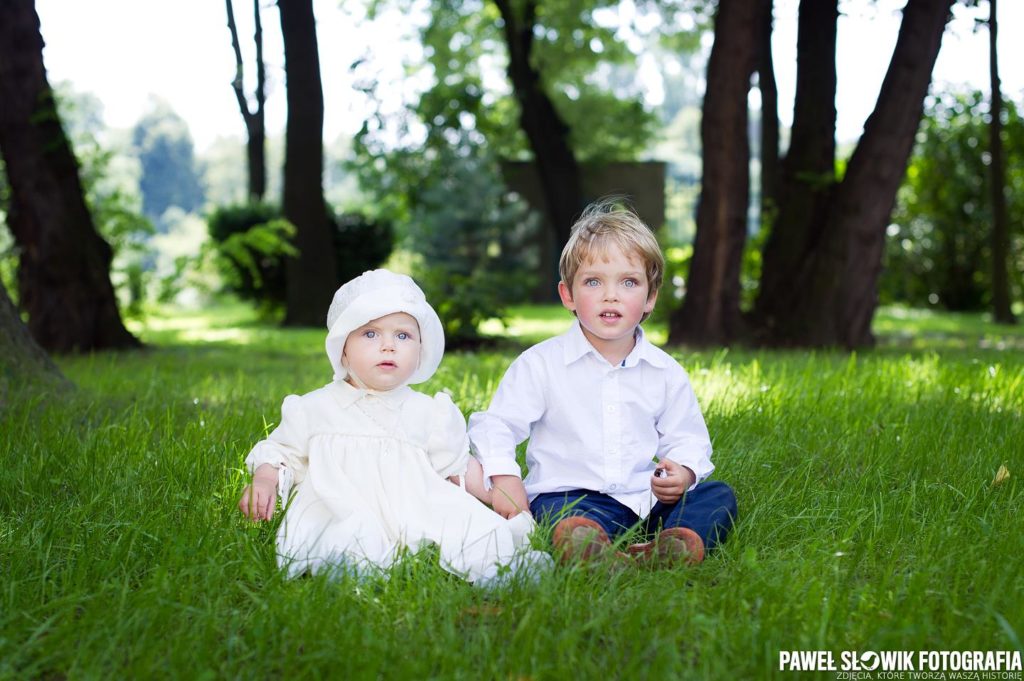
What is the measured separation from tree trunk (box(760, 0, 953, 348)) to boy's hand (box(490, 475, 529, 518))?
637 cm

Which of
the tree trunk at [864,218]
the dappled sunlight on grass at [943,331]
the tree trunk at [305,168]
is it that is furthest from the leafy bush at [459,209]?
the tree trunk at [864,218]

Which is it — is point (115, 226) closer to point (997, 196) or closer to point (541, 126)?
point (541, 126)

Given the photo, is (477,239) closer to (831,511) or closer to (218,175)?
(831,511)

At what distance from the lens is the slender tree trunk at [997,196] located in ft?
46.2

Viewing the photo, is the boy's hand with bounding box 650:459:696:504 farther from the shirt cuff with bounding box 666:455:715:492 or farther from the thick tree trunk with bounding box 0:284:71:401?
the thick tree trunk with bounding box 0:284:71:401

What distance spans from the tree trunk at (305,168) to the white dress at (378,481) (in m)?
11.1

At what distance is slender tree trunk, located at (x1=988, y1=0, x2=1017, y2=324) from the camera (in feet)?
46.2

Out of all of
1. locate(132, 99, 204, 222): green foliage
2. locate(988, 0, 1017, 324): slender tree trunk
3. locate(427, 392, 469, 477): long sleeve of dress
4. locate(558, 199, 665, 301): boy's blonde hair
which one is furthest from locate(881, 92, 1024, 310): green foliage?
locate(132, 99, 204, 222): green foliage

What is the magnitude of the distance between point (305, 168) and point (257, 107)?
8376 mm

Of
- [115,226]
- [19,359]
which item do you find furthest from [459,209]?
[19,359]

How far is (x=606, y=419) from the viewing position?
3215 mm

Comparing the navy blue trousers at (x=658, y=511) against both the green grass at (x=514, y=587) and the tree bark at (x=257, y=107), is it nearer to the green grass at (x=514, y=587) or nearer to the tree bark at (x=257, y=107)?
the green grass at (x=514, y=587)

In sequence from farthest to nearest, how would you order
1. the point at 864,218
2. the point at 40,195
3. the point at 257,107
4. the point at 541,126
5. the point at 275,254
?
1. the point at 257,107
2. the point at 541,126
3. the point at 275,254
4. the point at 864,218
5. the point at 40,195

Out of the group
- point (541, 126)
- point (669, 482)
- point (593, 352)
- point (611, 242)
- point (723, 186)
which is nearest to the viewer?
point (669, 482)
